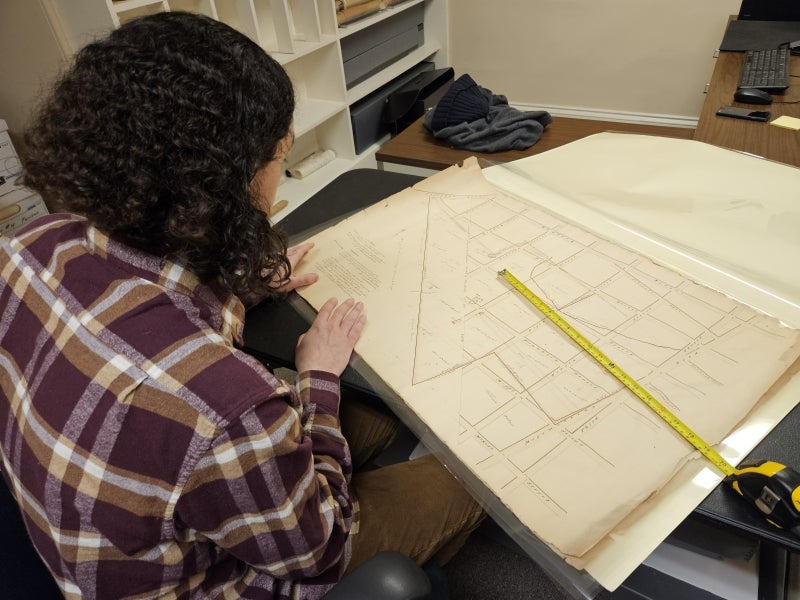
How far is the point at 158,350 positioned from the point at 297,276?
1.30 ft

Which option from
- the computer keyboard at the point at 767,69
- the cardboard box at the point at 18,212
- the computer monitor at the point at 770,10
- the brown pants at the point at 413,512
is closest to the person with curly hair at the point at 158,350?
the brown pants at the point at 413,512

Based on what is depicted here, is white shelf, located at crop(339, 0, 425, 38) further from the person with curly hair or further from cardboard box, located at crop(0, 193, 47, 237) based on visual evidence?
the person with curly hair

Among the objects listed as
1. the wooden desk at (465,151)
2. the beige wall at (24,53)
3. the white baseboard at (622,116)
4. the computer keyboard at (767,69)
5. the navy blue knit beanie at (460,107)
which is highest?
the beige wall at (24,53)

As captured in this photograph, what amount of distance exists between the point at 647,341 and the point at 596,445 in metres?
0.19

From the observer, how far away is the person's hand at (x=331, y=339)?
2.40 feet

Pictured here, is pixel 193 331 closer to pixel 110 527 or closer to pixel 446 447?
pixel 110 527

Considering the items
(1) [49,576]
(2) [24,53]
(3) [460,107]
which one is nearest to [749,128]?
(3) [460,107]

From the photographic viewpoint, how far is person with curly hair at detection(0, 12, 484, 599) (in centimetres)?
50

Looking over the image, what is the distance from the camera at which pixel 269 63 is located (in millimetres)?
626

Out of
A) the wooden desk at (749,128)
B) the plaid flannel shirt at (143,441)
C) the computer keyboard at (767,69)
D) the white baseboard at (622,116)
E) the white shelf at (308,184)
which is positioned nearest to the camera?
the plaid flannel shirt at (143,441)

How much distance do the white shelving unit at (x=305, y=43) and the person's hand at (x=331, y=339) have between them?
0.89 metres

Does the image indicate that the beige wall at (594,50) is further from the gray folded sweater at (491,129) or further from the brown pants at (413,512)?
the brown pants at (413,512)

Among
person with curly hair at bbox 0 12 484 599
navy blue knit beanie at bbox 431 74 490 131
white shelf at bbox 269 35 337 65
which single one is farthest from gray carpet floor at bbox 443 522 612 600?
white shelf at bbox 269 35 337 65

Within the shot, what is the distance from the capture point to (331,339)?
752 millimetres
